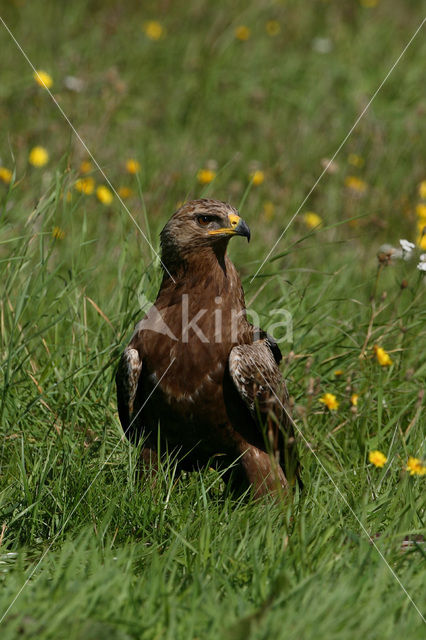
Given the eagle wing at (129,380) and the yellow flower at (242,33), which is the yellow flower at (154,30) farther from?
the eagle wing at (129,380)

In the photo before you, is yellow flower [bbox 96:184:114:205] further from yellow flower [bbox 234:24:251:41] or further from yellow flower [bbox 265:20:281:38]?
yellow flower [bbox 265:20:281:38]

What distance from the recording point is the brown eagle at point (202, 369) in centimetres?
378

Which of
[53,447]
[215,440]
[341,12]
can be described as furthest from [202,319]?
[341,12]

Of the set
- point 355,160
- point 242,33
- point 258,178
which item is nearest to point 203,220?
point 258,178

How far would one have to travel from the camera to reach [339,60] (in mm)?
8758

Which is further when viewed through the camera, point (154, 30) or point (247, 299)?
point (154, 30)

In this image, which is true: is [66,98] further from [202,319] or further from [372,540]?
[372,540]

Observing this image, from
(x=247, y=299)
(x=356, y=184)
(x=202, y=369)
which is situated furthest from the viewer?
(x=356, y=184)

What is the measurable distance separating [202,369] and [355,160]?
4.10m

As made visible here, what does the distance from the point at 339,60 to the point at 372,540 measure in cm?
673

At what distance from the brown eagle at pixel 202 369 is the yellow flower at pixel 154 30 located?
514cm

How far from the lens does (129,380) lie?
3830mm

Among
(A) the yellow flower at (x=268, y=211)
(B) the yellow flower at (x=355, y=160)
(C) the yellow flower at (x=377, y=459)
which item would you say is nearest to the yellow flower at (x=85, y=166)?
(A) the yellow flower at (x=268, y=211)

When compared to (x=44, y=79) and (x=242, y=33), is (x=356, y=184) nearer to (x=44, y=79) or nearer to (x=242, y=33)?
(x=242, y=33)
